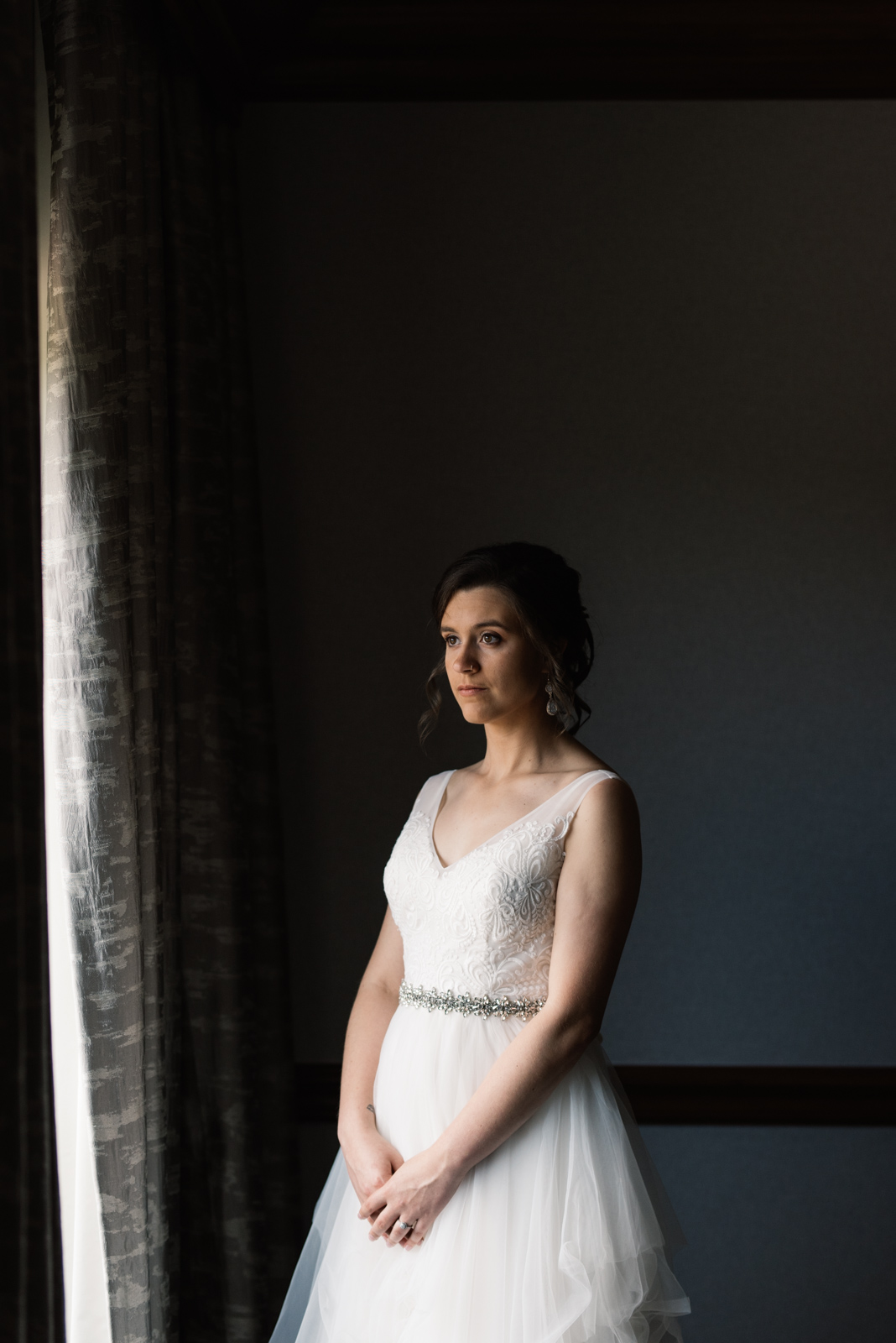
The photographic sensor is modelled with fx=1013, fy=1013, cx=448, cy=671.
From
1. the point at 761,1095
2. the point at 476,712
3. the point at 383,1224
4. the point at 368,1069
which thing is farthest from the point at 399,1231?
the point at 761,1095

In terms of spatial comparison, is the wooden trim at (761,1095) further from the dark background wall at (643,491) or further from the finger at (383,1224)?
the finger at (383,1224)

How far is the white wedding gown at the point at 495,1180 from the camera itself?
1429mm

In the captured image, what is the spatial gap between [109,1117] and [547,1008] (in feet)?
2.41

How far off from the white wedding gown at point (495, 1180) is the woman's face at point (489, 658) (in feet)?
0.63

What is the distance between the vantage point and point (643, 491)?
2572 mm

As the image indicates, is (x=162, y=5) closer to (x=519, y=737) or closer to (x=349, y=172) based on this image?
(x=349, y=172)

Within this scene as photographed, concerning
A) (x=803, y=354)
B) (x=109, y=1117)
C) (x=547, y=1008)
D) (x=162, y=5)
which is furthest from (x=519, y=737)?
(x=162, y=5)

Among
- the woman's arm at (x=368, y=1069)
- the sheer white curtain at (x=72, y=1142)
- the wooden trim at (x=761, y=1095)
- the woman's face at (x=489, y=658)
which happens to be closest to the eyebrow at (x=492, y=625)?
the woman's face at (x=489, y=658)

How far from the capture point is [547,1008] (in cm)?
152

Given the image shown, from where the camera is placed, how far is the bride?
1.45 m

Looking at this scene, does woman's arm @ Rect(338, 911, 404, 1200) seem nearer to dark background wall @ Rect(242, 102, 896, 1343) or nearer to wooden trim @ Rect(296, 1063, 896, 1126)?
dark background wall @ Rect(242, 102, 896, 1343)

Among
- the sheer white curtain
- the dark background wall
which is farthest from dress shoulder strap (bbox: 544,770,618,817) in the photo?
the dark background wall

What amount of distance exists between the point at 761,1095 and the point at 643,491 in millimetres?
1525

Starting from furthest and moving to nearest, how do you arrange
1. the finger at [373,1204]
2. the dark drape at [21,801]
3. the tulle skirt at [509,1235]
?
the finger at [373,1204] < the tulle skirt at [509,1235] < the dark drape at [21,801]
